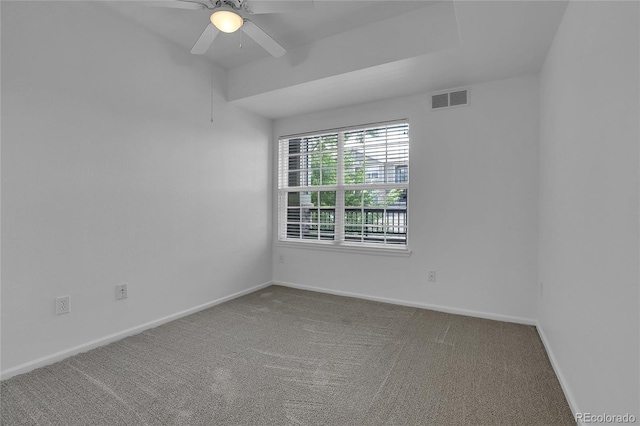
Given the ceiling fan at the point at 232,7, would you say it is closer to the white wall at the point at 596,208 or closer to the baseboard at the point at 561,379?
the white wall at the point at 596,208

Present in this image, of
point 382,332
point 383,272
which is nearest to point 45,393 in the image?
point 382,332

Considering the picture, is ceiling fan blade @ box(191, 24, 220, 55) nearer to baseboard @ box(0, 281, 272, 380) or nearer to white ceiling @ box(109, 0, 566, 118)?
white ceiling @ box(109, 0, 566, 118)

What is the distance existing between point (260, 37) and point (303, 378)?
2436 millimetres

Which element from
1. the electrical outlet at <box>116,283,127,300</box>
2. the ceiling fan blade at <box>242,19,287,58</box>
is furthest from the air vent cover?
the electrical outlet at <box>116,283,127,300</box>

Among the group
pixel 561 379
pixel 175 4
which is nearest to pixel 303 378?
pixel 561 379

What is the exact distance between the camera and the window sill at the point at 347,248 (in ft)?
11.3


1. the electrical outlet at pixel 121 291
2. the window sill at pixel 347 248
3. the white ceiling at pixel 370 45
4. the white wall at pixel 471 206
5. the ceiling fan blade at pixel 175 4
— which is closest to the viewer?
the ceiling fan blade at pixel 175 4

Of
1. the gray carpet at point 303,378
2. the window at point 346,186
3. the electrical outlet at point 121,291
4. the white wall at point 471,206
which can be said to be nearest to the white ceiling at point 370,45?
the white wall at point 471,206

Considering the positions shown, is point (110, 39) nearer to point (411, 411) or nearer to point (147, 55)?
point (147, 55)

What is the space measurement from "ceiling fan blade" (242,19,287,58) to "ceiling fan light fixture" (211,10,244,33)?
0.29 ft

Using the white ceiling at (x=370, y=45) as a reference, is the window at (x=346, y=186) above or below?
below

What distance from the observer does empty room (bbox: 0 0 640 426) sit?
1560mm

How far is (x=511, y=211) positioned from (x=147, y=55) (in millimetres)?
3698

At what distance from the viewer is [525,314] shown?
2861 mm
